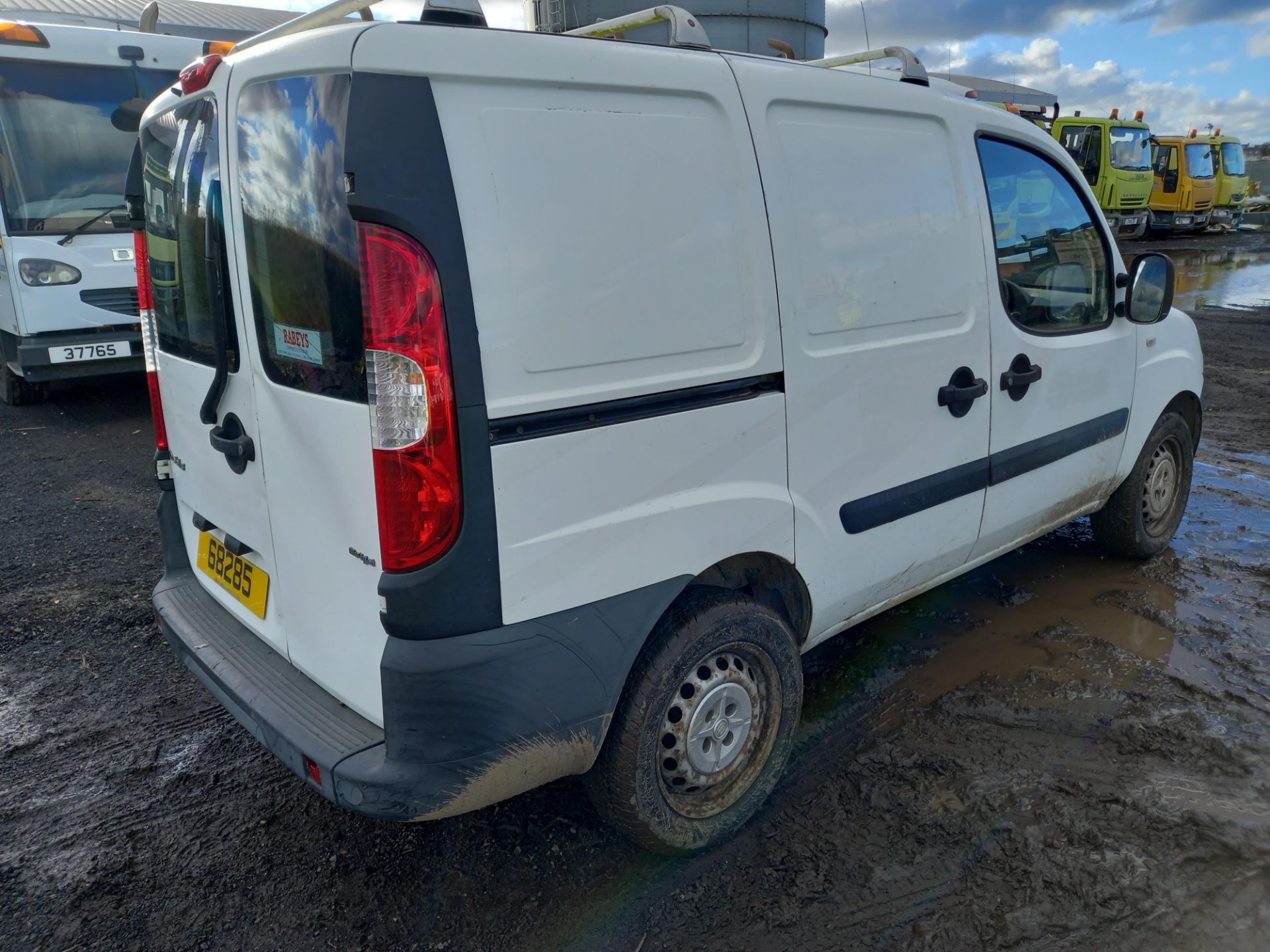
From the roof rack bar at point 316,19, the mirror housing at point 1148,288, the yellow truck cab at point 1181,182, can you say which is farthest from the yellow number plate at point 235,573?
the yellow truck cab at point 1181,182

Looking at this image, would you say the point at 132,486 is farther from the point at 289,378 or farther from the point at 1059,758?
the point at 1059,758

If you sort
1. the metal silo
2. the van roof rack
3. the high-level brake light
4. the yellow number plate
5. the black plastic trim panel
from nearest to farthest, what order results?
1. the black plastic trim panel
2. the van roof rack
3. the yellow number plate
4. the high-level brake light
5. the metal silo

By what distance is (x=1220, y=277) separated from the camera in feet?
57.9

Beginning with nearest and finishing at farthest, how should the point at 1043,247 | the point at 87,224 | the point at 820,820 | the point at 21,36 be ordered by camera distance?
1. the point at 820,820
2. the point at 1043,247
3. the point at 21,36
4. the point at 87,224

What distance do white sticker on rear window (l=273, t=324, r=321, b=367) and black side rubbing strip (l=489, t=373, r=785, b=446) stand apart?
1.58ft

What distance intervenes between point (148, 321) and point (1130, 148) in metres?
24.7

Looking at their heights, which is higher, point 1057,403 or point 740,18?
point 740,18

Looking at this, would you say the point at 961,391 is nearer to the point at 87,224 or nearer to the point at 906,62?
the point at 906,62

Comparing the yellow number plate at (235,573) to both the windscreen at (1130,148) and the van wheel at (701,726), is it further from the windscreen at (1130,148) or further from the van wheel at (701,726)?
the windscreen at (1130,148)

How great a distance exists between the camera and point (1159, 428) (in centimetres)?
431

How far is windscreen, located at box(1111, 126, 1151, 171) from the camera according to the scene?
2200 centimetres

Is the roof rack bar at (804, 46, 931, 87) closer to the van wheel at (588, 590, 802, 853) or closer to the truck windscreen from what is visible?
the van wheel at (588, 590, 802, 853)

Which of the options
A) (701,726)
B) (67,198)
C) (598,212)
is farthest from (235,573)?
(67,198)

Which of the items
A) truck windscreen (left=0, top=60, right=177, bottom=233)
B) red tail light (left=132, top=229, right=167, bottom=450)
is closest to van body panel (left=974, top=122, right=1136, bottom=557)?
red tail light (left=132, top=229, right=167, bottom=450)
